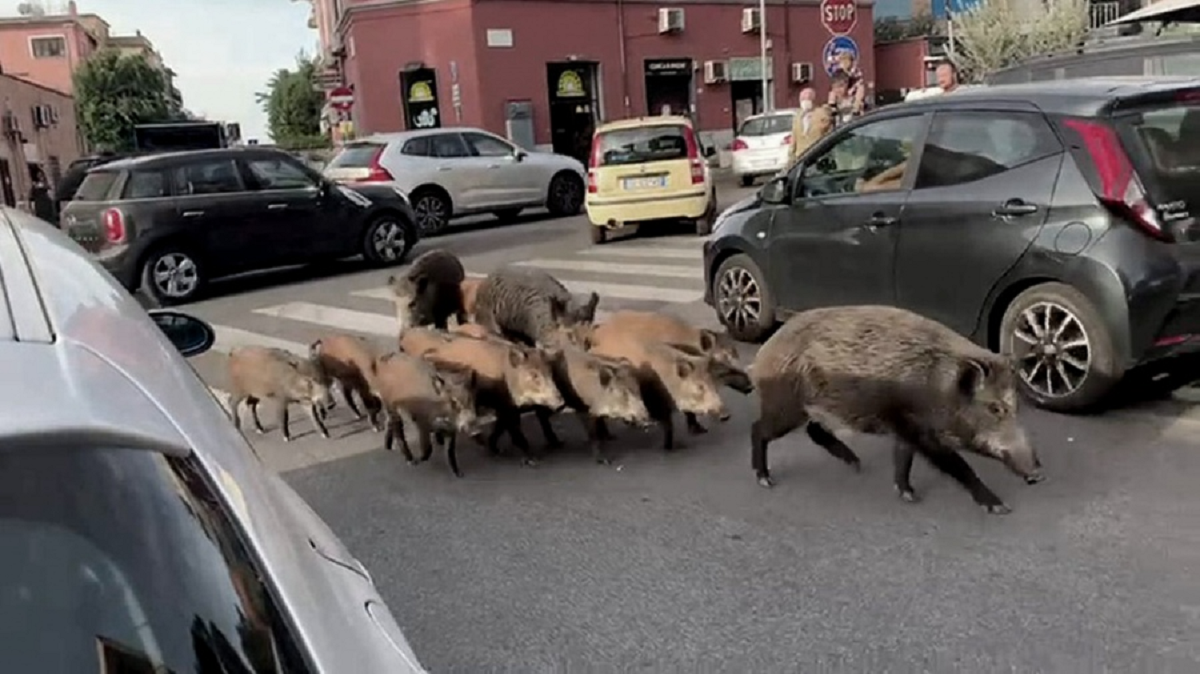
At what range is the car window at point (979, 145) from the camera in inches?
248

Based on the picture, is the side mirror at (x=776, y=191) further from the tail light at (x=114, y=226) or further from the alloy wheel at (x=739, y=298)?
the tail light at (x=114, y=226)

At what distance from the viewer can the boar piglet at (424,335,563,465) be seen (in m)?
5.88

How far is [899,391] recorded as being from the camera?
4.94 m

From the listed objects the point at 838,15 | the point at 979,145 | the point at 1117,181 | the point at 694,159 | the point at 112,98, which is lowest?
the point at 1117,181

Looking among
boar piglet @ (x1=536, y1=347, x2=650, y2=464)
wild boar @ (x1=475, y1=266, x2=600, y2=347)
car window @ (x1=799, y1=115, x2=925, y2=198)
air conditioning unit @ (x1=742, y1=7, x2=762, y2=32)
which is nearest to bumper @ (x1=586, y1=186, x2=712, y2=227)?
car window @ (x1=799, y1=115, x2=925, y2=198)

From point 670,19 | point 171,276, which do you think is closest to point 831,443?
point 171,276

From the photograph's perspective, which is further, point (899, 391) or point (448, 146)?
point (448, 146)

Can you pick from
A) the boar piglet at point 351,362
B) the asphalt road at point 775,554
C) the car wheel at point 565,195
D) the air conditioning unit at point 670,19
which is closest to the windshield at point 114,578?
the asphalt road at point 775,554

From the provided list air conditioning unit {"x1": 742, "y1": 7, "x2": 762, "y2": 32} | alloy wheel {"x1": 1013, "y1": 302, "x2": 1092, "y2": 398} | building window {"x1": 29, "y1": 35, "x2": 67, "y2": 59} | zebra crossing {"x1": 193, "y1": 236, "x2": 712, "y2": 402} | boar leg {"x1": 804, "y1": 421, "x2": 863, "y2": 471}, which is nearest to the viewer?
boar leg {"x1": 804, "y1": 421, "x2": 863, "y2": 471}

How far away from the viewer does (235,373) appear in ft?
22.8

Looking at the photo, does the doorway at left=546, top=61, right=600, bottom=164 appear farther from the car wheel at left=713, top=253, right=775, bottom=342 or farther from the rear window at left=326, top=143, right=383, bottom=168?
the car wheel at left=713, top=253, right=775, bottom=342

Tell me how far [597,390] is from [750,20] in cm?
2936

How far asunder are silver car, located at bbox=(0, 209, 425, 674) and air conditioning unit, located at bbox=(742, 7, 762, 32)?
108 feet

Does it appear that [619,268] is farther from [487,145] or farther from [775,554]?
[775,554]
